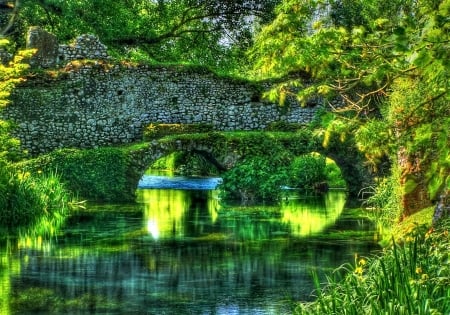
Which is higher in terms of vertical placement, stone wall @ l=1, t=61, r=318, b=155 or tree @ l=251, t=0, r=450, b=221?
stone wall @ l=1, t=61, r=318, b=155

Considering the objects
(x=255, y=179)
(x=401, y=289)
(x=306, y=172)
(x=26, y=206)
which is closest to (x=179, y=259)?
(x=26, y=206)

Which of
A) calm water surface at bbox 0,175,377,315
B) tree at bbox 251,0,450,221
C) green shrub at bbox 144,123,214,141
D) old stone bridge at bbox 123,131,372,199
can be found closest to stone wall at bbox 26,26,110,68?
green shrub at bbox 144,123,214,141

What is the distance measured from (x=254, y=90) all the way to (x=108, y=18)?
27.8ft

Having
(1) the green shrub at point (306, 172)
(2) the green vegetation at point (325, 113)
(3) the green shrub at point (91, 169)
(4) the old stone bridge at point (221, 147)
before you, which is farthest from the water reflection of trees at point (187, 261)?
(1) the green shrub at point (306, 172)

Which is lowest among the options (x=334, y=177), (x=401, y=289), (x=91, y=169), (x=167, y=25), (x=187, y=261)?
(x=187, y=261)

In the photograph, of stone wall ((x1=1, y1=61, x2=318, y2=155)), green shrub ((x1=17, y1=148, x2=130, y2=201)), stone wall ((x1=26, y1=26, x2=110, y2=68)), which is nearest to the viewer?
green shrub ((x1=17, y1=148, x2=130, y2=201))

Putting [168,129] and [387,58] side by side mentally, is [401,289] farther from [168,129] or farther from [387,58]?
[168,129]

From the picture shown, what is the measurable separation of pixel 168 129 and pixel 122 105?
75.5 inches

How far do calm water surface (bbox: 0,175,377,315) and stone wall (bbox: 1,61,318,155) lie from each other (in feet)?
14.6

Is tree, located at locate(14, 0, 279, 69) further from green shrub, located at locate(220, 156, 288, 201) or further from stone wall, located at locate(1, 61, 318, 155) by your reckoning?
green shrub, located at locate(220, 156, 288, 201)

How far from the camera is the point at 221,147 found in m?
24.2

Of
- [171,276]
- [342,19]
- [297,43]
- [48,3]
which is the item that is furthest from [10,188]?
[342,19]

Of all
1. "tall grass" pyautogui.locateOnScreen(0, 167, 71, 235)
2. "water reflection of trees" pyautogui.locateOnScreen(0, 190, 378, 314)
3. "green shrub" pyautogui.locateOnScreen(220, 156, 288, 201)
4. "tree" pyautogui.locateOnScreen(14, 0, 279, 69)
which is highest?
"tree" pyautogui.locateOnScreen(14, 0, 279, 69)

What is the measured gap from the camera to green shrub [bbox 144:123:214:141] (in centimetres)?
2473
